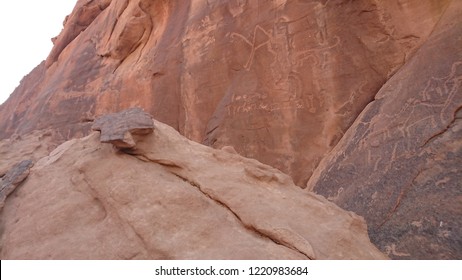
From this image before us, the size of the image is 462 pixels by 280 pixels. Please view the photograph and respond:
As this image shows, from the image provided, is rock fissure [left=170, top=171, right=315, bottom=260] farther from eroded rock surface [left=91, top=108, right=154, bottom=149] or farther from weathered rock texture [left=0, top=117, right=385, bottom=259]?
eroded rock surface [left=91, top=108, right=154, bottom=149]

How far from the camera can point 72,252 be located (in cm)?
205

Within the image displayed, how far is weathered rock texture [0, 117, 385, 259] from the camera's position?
6.82 feet

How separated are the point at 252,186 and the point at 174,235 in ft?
2.84

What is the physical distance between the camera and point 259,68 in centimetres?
643

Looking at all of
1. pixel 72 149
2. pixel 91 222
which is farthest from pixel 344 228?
pixel 72 149

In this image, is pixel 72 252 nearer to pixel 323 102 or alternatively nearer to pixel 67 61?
pixel 323 102

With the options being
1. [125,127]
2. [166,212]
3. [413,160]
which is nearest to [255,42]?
[413,160]

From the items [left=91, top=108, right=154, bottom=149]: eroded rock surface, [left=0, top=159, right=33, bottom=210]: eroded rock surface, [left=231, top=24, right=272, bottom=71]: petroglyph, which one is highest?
[left=0, top=159, right=33, bottom=210]: eroded rock surface

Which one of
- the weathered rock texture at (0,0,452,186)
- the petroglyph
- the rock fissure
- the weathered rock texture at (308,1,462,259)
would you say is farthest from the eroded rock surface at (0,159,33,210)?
the petroglyph

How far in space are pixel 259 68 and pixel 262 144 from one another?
1435 mm

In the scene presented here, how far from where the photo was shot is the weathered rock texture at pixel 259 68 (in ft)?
17.6

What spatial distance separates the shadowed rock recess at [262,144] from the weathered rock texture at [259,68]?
0.08ft

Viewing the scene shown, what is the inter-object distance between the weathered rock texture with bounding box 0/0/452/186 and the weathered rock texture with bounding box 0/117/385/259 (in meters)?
2.87

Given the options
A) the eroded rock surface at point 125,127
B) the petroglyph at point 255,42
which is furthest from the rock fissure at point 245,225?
the petroglyph at point 255,42
